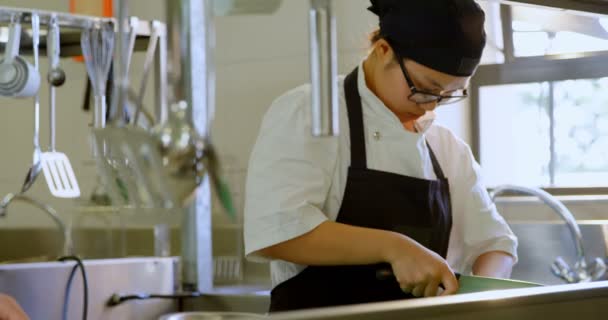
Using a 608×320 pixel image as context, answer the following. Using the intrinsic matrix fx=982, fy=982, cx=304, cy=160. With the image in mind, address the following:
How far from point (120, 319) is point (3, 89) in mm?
545

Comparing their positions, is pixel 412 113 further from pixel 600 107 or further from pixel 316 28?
pixel 600 107

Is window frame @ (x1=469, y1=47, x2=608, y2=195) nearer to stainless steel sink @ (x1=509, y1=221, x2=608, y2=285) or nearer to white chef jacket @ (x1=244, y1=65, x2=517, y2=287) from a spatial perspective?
stainless steel sink @ (x1=509, y1=221, x2=608, y2=285)

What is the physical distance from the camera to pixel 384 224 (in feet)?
4.94

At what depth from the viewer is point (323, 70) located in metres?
0.73

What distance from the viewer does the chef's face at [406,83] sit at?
142 cm

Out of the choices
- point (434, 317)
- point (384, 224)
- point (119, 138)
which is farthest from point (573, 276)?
point (119, 138)

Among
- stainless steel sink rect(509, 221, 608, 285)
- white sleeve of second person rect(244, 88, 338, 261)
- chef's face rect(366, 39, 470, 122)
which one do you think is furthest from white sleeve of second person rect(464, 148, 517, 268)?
stainless steel sink rect(509, 221, 608, 285)

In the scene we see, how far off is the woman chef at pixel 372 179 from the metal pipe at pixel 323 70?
613mm

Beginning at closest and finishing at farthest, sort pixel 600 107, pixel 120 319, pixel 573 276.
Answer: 1. pixel 120 319
2. pixel 573 276
3. pixel 600 107

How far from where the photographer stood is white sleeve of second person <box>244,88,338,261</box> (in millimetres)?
1366

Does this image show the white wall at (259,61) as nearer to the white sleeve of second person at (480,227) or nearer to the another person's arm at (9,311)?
the white sleeve of second person at (480,227)

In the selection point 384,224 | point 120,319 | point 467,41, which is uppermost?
point 467,41

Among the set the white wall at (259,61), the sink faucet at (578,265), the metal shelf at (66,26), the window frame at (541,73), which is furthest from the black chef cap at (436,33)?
the window frame at (541,73)

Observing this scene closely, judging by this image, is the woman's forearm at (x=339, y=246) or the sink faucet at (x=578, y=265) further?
the sink faucet at (x=578, y=265)
